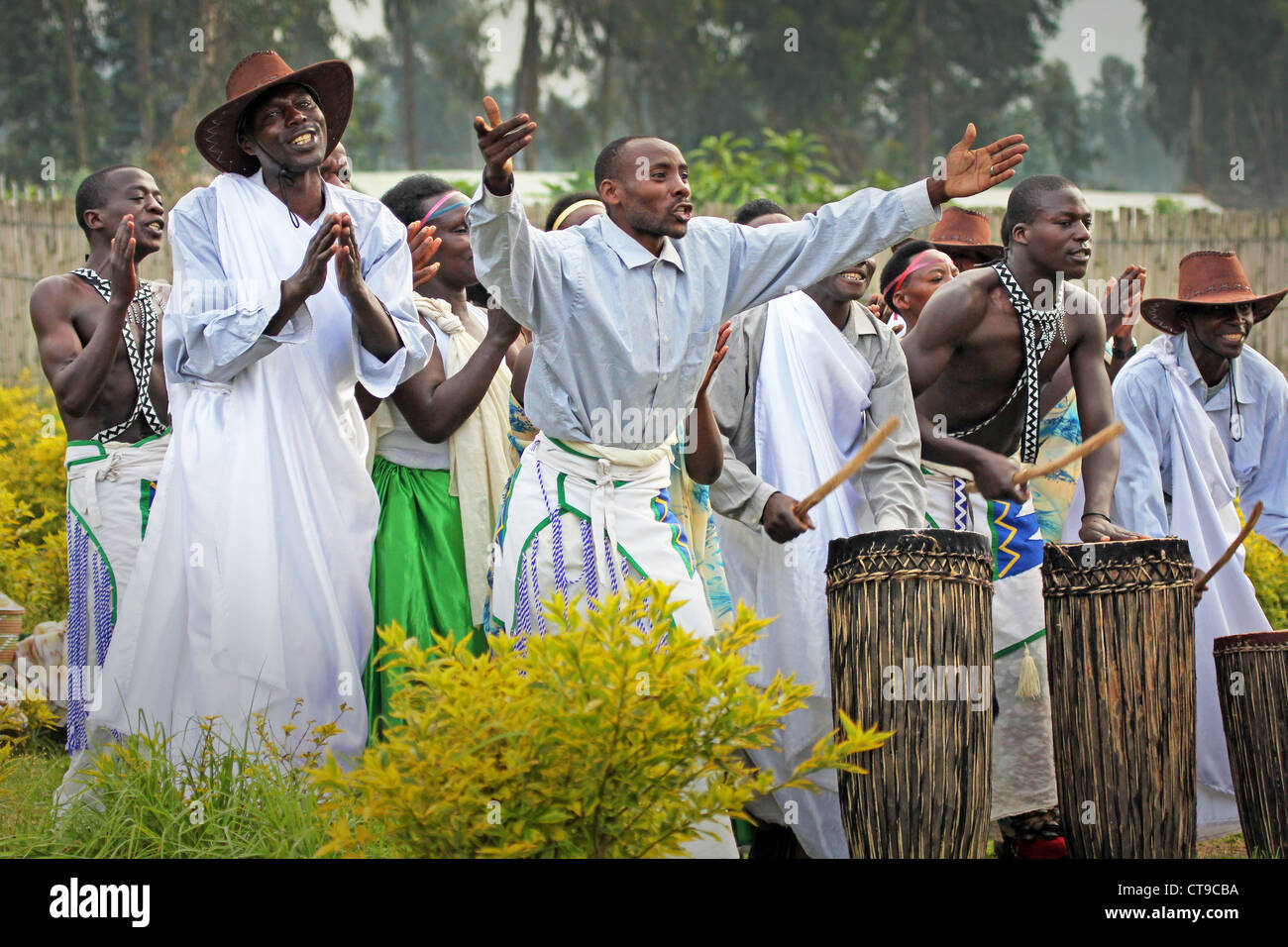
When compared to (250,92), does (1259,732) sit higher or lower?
lower

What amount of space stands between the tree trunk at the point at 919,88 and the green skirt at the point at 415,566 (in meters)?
26.1

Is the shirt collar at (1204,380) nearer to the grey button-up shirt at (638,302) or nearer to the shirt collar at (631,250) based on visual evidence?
the grey button-up shirt at (638,302)

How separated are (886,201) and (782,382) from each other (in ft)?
3.38

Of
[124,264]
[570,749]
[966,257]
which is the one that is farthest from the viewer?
[966,257]

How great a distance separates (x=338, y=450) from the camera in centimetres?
504

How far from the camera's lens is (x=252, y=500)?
15.9 ft

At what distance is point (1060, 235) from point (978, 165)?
1.24 m

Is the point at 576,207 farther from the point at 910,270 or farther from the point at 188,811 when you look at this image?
the point at 188,811

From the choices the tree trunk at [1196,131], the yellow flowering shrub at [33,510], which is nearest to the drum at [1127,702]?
the yellow flowering shrub at [33,510]

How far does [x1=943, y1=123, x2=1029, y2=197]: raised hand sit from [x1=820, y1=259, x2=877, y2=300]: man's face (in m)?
1.03

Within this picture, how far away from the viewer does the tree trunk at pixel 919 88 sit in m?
30.3

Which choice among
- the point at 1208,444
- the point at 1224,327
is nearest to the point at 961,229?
the point at 1224,327
